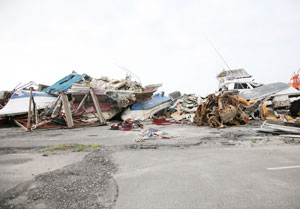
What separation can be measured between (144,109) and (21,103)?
24.4 ft

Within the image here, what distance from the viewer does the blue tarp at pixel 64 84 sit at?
1041 cm

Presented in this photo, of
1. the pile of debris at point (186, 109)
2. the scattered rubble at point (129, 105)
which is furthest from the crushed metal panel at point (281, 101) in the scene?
the pile of debris at point (186, 109)

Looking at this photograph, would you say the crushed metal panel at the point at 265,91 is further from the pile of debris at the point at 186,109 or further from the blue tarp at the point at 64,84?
the blue tarp at the point at 64,84

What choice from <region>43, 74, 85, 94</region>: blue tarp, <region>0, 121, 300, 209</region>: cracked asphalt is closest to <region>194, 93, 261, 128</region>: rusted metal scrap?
<region>0, 121, 300, 209</region>: cracked asphalt

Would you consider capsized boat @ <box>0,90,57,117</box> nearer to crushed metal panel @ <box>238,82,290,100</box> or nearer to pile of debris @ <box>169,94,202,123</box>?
pile of debris @ <box>169,94,202,123</box>

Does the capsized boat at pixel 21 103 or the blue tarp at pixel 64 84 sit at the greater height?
the blue tarp at pixel 64 84

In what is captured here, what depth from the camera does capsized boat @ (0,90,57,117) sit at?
837cm

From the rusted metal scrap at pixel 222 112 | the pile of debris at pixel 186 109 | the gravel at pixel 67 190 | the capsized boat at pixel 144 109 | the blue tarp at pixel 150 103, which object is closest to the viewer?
the gravel at pixel 67 190

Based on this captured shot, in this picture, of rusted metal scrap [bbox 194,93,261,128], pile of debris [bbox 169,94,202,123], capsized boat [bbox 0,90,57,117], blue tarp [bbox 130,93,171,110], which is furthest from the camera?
blue tarp [bbox 130,93,171,110]

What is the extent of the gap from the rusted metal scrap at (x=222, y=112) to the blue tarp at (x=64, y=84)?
336 inches

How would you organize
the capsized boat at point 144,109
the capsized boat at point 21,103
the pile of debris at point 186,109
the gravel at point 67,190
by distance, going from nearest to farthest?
1. the gravel at point 67,190
2. the capsized boat at point 21,103
3. the pile of debris at point 186,109
4. the capsized boat at point 144,109

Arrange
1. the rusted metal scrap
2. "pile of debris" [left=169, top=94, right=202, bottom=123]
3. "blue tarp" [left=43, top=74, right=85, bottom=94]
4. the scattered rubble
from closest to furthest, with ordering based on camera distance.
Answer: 1. the rusted metal scrap
2. the scattered rubble
3. "pile of debris" [left=169, top=94, right=202, bottom=123]
4. "blue tarp" [left=43, top=74, right=85, bottom=94]

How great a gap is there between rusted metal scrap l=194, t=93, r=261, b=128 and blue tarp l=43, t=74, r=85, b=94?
8523mm

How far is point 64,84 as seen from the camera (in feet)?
35.0
